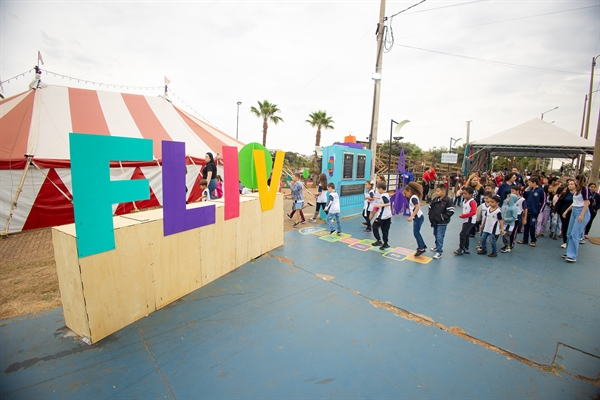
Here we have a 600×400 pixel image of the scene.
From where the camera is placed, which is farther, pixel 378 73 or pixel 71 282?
pixel 378 73

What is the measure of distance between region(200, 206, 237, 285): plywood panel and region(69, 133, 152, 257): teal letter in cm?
131

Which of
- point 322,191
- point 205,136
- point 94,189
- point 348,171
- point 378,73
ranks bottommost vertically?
point 322,191

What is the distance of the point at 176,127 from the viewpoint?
10.6 m

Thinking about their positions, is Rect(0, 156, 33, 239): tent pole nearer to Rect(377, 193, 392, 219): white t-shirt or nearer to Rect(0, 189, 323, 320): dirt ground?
Rect(0, 189, 323, 320): dirt ground

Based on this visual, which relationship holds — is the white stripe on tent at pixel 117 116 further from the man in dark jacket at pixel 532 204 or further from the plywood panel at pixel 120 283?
the man in dark jacket at pixel 532 204

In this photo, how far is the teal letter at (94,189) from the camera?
→ 101 inches

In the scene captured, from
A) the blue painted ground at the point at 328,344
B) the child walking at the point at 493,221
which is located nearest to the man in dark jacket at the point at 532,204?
the child walking at the point at 493,221

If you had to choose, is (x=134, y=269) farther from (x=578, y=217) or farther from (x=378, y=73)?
(x=378, y=73)

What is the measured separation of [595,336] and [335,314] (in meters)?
2.99

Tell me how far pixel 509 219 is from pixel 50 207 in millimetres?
11568

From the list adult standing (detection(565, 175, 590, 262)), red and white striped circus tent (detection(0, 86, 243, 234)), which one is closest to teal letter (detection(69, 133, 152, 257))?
red and white striped circus tent (detection(0, 86, 243, 234))

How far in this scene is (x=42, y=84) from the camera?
8914 mm

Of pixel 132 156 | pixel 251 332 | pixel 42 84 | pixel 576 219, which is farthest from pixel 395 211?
pixel 42 84

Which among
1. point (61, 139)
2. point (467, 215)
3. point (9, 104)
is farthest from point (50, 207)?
point (467, 215)
